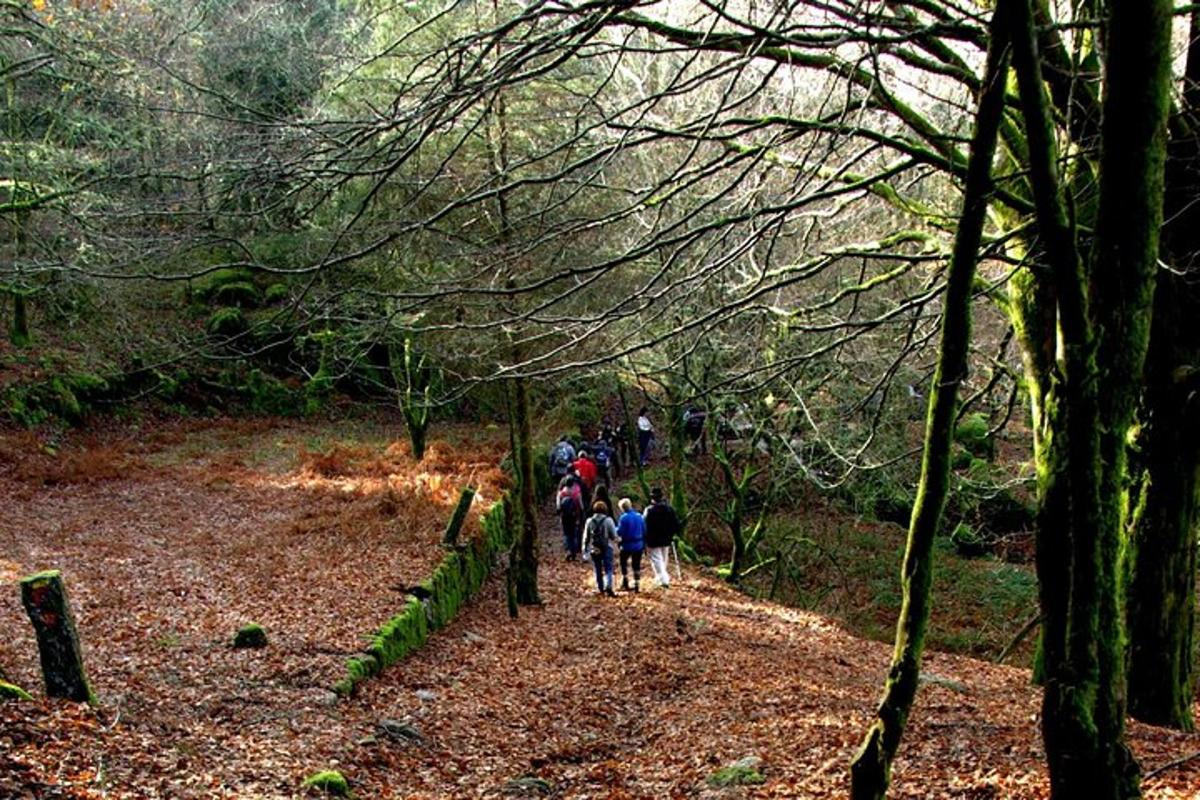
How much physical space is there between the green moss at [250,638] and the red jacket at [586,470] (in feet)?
32.3

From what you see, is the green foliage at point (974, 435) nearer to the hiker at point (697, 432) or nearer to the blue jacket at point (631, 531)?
the hiker at point (697, 432)

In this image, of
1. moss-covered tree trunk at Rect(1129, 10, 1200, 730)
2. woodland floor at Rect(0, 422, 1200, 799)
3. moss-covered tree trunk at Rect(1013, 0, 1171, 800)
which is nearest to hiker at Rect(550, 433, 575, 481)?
woodland floor at Rect(0, 422, 1200, 799)

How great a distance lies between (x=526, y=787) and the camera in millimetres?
6957

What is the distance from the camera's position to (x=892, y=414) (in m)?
16.9

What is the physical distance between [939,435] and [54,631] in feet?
18.2

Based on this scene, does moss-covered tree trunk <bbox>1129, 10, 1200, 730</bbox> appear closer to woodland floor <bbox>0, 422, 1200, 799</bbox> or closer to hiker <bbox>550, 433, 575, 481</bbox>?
woodland floor <bbox>0, 422, 1200, 799</bbox>

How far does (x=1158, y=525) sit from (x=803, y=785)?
306cm

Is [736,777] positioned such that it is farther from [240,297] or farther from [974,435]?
[240,297]

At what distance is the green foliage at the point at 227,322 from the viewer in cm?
2633

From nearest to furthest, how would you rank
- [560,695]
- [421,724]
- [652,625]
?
[421,724], [560,695], [652,625]

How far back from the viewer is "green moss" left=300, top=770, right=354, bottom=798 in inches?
229

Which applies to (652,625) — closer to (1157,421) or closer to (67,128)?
(1157,421)

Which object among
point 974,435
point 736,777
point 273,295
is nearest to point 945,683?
point 736,777

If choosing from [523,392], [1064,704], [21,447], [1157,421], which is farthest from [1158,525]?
[21,447]
